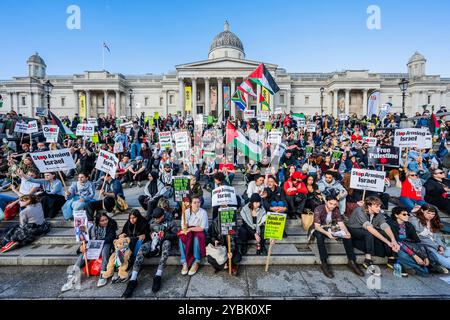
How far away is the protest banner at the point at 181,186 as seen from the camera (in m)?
4.67

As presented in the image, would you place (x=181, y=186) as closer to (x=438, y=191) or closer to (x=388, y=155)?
(x=388, y=155)

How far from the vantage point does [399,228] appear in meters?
4.55

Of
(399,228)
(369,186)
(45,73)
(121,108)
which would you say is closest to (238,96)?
(369,186)

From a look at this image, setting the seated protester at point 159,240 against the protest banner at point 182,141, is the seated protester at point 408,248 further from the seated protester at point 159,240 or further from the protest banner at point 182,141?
the protest banner at point 182,141

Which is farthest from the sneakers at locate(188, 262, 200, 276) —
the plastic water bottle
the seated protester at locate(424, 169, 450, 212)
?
the seated protester at locate(424, 169, 450, 212)

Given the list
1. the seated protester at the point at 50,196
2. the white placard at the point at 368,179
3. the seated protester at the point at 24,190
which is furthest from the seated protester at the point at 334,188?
the seated protester at the point at 24,190

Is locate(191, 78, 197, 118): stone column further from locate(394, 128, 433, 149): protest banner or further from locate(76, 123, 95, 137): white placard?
locate(394, 128, 433, 149): protest banner

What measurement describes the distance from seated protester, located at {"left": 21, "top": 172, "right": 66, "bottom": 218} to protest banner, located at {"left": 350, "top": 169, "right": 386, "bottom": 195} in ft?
24.3

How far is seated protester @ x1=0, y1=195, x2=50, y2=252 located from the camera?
4852 mm

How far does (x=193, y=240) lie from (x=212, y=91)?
44058 mm

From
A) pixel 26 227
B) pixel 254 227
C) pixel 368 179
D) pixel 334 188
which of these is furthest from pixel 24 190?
pixel 368 179
